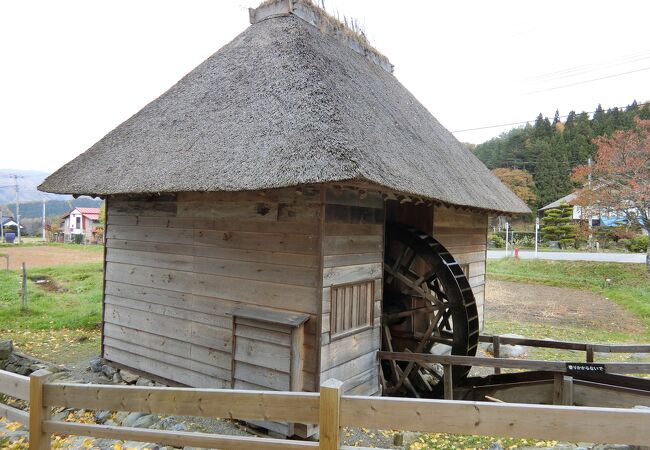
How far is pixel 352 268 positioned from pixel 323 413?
2890 millimetres

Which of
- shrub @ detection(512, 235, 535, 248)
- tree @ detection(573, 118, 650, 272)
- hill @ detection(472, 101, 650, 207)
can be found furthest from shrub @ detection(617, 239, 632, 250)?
hill @ detection(472, 101, 650, 207)

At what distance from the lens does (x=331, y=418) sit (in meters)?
2.33

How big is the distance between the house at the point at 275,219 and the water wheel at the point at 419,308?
0.09 feet

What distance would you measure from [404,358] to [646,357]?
6.79m

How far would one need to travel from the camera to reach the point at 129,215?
6641mm

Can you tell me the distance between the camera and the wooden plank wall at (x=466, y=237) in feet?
26.2

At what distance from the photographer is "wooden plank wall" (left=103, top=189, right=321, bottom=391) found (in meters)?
4.76

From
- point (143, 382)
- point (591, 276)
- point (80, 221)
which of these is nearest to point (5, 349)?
point (143, 382)

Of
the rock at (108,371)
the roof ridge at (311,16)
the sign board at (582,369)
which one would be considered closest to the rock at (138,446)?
the rock at (108,371)

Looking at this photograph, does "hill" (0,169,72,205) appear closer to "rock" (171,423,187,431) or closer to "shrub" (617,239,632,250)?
"rock" (171,423,187,431)

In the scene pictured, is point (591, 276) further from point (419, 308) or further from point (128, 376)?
point (128, 376)

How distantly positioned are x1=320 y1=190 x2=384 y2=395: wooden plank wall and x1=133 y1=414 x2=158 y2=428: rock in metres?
2.08

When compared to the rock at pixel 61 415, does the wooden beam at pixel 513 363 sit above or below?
above

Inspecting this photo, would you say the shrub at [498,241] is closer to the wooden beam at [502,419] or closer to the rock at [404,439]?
the rock at [404,439]
